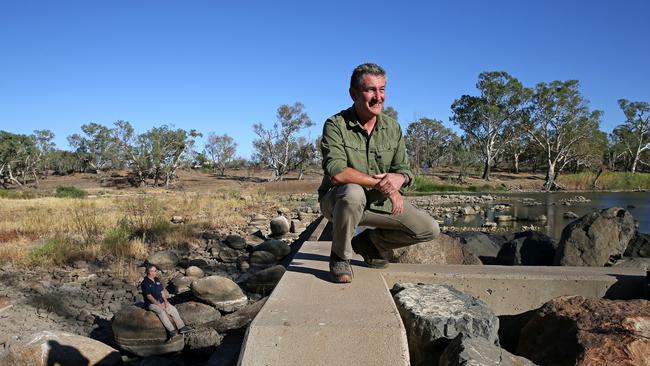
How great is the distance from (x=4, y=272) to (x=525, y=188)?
4806 cm

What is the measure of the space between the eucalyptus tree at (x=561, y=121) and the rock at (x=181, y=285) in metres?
44.9

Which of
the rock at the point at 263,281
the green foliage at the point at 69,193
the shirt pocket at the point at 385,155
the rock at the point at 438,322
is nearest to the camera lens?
the rock at the point at 438,322

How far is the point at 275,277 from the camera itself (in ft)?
22.9

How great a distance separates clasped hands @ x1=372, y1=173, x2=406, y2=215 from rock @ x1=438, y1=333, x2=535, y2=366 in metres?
1.08

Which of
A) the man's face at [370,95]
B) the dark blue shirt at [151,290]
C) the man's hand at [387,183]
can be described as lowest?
the dark blue shirt at [151,290]

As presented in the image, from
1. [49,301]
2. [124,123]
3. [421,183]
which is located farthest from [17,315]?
[124,123]

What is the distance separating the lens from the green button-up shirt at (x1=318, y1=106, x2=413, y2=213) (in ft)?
12.1

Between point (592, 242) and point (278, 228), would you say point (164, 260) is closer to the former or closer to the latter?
point (278, 228)

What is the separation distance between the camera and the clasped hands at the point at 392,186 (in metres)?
3.60

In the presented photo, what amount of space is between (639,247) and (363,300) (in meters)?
7.22

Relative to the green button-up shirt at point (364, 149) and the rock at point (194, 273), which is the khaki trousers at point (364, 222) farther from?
the rock at point (194, 273)

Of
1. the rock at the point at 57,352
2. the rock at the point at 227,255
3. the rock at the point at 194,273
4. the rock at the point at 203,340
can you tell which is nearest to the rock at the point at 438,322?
the rock at the point at 203,340

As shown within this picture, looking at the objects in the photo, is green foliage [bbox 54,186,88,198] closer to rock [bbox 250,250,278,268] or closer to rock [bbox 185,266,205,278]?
rock [bbox 250,250,278,268]

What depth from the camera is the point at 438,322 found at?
3238 millimetres
